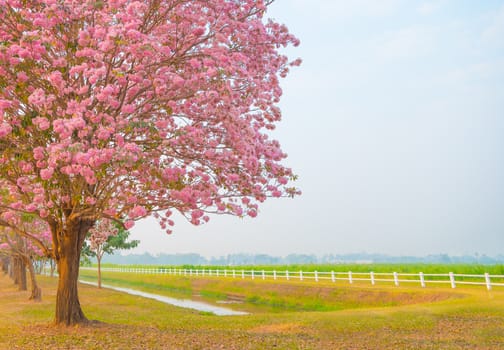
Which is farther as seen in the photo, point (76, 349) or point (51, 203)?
point (51, 203)

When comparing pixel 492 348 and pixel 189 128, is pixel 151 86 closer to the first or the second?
pixel 189 128

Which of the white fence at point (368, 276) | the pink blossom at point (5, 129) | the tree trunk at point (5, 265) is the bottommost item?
the white fence at point (368, 276)

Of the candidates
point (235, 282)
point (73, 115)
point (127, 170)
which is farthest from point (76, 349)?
point (235, 282)

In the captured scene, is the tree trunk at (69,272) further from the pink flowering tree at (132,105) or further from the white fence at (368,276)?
the white fence at (368,276)

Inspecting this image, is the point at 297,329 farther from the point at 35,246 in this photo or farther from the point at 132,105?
the point at 35,246

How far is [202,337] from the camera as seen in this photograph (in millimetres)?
12211

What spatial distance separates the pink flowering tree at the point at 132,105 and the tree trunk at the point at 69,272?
0.04 meters

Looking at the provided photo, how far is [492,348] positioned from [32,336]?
12495 millimetres

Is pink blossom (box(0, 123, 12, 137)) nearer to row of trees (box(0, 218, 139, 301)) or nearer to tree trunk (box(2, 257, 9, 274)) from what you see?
row of trees (box(0, 218, 139, 301))

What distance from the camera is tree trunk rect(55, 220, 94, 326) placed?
527 inches

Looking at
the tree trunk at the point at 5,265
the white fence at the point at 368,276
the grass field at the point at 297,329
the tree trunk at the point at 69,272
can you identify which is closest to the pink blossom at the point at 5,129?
the tree trunk at the point at 69,272

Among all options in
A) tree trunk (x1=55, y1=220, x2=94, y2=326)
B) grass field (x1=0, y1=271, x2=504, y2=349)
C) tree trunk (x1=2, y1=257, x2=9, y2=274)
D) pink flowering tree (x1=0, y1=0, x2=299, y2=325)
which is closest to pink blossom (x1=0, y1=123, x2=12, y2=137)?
pink flowering tree (x1=0, y1=0, x2=299, y2=325)

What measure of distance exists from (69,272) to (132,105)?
19.9ft

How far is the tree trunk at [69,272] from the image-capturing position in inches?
527
